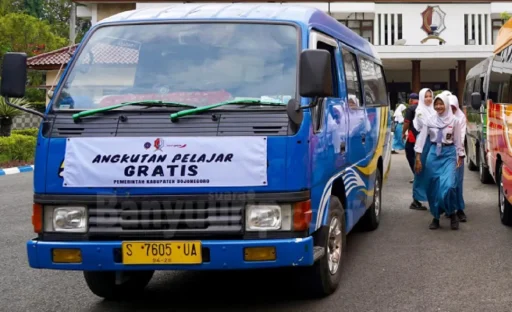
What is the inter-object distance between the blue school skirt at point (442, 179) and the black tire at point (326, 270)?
8.84 feet

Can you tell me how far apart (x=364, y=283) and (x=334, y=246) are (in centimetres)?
52

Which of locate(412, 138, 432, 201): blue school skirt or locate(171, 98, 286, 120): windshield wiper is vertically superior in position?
locate(171, 98, 286, 120): windshield wiper

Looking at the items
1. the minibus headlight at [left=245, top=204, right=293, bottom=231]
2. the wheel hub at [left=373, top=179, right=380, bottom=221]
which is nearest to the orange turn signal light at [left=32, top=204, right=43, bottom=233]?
the minibus headlight at [left=245, top=204, right=293, bottom=231]

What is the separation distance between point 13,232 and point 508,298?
5.90 meters

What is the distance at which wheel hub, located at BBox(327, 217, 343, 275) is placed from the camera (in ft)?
16.8

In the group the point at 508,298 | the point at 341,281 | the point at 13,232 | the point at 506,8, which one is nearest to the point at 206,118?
the point at 341,281

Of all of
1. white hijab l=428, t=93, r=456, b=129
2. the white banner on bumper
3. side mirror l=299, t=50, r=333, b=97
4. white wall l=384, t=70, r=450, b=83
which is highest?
white wall l=384, t=70, r=450, b=83

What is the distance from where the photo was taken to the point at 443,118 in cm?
772

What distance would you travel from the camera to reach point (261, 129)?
14.2ft

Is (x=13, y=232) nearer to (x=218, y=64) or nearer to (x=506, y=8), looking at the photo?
(x=218, y=64)

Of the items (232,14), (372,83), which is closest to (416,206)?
(372,83)

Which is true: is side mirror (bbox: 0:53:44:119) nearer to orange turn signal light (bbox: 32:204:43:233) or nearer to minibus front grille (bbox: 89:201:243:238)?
orange turn signal light (bbox: 32:204:43:233)

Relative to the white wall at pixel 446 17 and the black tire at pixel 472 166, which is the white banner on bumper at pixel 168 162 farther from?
the white wall at pixel 446 17

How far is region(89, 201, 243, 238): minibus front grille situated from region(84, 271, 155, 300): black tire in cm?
90
